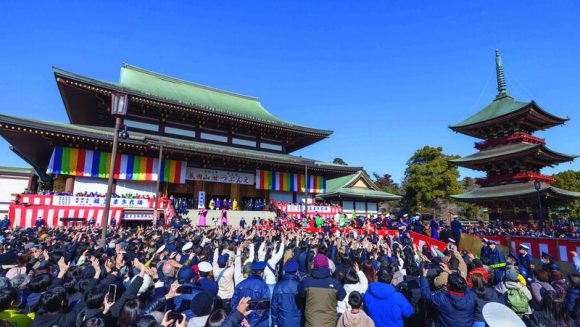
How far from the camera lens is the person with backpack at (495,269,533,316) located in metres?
3.98

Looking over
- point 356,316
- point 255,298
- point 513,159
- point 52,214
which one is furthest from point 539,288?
point 513,159

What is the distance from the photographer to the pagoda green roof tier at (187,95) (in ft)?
65.9

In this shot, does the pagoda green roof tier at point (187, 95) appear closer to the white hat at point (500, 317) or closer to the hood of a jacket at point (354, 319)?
the hood of a jacket at point (354, 319)

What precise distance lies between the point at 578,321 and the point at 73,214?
1895 cm

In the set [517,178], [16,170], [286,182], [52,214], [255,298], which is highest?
[517,178]

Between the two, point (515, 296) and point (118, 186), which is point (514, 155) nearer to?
point (515, 296)

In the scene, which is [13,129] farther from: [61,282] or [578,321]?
[578,321]

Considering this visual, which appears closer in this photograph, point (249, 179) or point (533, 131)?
point (249, 179)

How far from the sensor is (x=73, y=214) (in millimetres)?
15273

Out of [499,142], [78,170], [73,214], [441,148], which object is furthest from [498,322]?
[441,148]

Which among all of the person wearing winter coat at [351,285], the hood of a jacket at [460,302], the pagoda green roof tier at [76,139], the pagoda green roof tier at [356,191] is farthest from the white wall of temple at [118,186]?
the hood of a jacket at [460,302]

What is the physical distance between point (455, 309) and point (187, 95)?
90.1 feet

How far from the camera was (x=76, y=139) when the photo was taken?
1758 centimetres

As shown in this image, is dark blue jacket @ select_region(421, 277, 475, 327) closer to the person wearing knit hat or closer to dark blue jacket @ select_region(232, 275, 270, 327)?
the person wearing knit hat
